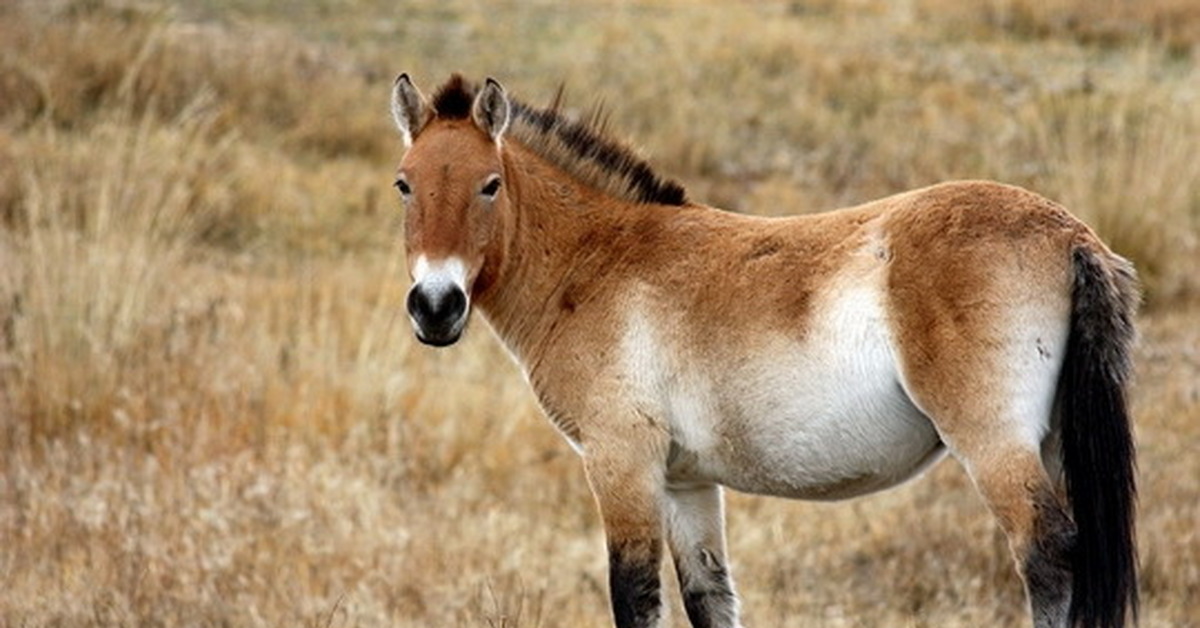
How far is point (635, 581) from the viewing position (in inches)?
215

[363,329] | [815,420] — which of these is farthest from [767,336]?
[363,329]

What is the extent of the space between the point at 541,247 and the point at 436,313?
884 mm

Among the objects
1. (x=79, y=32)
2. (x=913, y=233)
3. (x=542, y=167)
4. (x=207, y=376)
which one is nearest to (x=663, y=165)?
(x=79, y=32)

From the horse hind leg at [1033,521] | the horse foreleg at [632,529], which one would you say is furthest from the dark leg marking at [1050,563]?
the horse foreleg at [632,529]

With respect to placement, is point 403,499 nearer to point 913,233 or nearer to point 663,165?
point 913,233

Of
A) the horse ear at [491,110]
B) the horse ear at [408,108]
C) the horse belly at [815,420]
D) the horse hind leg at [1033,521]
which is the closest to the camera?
the horse hind leg at [1033,521]

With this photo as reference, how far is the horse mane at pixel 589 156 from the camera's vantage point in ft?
19.9

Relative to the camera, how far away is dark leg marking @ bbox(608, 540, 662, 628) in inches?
213

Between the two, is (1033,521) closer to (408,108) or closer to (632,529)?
(632,529)

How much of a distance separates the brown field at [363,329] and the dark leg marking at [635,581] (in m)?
0.64

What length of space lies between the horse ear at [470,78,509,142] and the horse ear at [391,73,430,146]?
169 mm

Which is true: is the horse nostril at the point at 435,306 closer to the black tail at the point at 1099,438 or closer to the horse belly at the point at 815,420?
the horse belly at the point at 815,420

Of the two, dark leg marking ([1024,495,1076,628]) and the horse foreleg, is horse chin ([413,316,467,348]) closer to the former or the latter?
the horse foreleg

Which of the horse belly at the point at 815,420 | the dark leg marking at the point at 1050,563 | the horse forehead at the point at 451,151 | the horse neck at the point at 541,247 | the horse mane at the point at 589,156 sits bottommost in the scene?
the dark leg marking at the point at 1050,563
